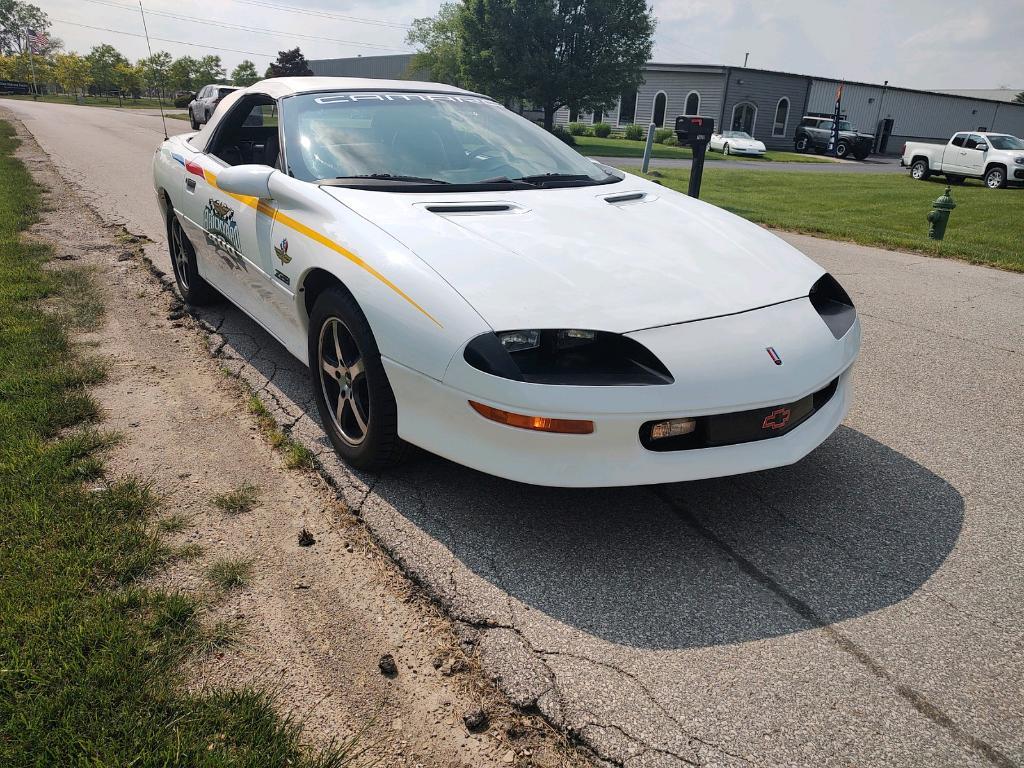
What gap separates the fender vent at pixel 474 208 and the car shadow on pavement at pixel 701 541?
1.01 meters

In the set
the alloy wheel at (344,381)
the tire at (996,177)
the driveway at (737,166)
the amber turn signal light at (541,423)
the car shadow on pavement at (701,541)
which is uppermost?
the amber turn signal light at (541,423)

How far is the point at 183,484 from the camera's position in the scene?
116 inches

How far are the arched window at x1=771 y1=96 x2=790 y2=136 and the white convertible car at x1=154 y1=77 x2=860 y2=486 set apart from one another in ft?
162

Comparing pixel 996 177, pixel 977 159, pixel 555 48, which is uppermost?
pixel 555 48

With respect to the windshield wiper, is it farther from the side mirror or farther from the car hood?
the side mirror

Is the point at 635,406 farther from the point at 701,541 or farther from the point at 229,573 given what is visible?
the point at 229,573

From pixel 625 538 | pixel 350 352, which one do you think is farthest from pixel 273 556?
pixel 625 538

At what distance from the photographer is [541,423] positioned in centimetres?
233

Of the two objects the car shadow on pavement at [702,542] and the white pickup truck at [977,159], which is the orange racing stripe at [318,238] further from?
the white pickup truck at [977,159]

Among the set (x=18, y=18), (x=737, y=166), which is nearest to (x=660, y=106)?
(x=737, y=166)

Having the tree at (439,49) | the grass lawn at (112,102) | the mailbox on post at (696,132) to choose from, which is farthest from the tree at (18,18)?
the mailbox on post at (696,132)

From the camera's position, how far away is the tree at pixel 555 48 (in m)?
36.4

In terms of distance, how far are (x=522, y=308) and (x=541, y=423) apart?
1.25 ft

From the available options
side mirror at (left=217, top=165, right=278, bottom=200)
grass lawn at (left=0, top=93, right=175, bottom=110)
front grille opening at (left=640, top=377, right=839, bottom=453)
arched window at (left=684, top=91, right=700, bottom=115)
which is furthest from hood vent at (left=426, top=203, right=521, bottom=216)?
grass lawn at (left=0, top=93, right=175, bottom=110)
